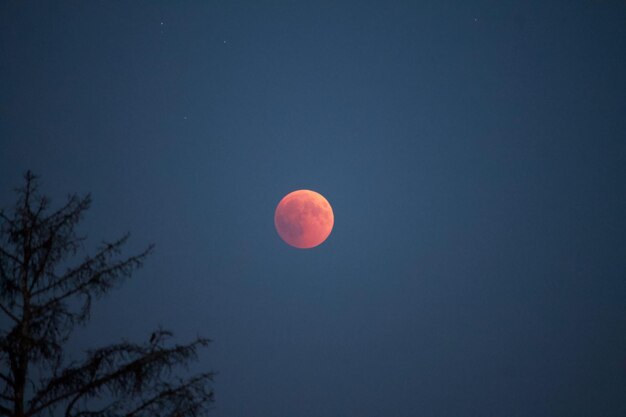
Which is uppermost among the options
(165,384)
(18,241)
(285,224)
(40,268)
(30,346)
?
(285,224)

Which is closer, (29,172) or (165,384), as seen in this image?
(165,384)

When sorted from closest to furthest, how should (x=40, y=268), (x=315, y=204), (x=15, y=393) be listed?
(x=15, y=393), (x=40, y=268), (x=315, y=204)

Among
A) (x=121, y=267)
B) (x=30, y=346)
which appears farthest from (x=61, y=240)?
(x=30, y=346)

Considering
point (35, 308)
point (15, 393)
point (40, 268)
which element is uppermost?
point (40, 268)

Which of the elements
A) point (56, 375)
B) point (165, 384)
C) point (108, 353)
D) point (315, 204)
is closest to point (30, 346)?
point (56, 375)

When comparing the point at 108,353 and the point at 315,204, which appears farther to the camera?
the point at 315,204

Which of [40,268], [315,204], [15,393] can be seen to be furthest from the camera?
[315,204]

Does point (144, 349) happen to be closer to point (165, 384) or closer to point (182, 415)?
point (165, 384)

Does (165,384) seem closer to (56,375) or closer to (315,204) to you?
(56,375)

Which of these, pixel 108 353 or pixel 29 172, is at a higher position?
pixel 29 172

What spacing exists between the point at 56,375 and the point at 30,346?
45 cm

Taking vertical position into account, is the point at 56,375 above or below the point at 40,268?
below

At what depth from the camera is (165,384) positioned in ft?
17.4

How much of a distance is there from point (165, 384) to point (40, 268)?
216 cm
